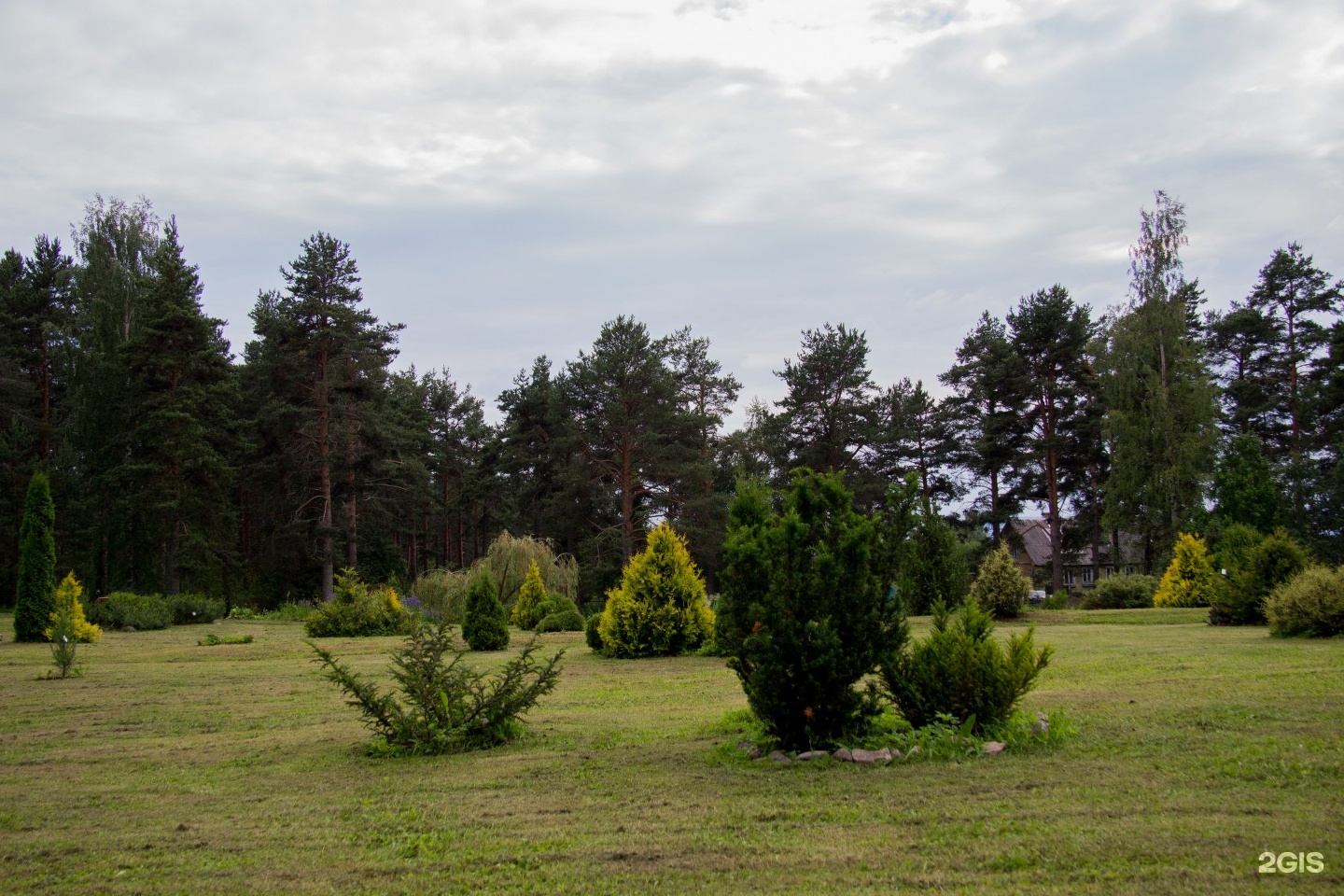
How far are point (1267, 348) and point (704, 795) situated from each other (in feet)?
152

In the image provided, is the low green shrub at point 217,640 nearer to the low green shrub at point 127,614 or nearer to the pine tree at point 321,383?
the low green shrub at point 127,614

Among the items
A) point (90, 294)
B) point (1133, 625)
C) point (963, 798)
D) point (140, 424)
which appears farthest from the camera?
point (90, 294)

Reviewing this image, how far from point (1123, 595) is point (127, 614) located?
87.3ft

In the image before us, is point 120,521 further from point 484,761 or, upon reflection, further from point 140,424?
point 484,761

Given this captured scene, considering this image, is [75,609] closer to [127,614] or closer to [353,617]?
[353,617]

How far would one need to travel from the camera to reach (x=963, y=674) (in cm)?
626

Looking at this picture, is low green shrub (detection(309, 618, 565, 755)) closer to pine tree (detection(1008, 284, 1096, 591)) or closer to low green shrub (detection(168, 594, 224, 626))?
low green shrub (detection(168, 594, 224, 626))

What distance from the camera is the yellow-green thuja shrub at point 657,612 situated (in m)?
14.6

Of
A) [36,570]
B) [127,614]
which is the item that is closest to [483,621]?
[36,570]

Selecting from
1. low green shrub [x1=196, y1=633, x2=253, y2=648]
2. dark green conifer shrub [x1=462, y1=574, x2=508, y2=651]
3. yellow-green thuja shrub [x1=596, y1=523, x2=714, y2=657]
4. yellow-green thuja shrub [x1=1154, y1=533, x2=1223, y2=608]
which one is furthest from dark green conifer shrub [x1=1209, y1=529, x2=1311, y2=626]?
low green shrub [x1=196, y1=633, x2=253, y2=648]

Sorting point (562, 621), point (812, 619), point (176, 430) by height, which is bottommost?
point (562, 621)

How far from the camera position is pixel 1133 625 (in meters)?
17.5

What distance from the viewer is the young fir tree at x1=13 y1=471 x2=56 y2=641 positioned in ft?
60.6

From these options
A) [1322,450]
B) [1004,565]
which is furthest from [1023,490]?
[1004,565]
